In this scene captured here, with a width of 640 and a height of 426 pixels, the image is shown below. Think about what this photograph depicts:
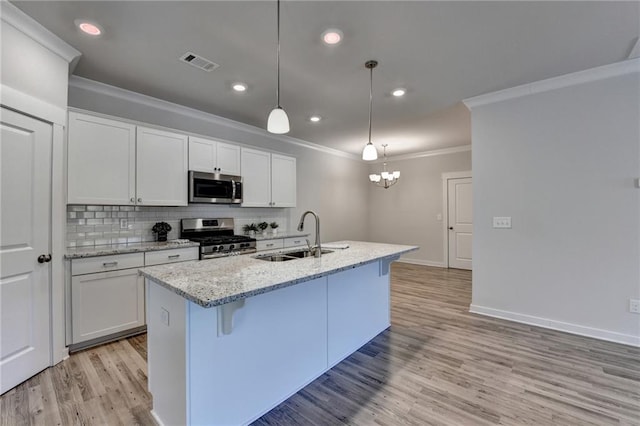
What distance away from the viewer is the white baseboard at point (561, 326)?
8.87ft

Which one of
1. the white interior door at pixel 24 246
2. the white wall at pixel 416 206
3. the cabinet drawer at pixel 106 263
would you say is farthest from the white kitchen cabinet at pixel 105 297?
the white wall at pixel 416 206

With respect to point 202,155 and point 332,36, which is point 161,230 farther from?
point 332,36

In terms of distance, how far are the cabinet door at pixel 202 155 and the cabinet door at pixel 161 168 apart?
0.26 ft

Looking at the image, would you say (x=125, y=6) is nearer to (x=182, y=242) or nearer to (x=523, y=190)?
(x=182, y=242)

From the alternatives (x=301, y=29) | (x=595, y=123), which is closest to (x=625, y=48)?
(x=595, y=123)

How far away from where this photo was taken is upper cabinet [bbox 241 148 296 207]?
4.21 m

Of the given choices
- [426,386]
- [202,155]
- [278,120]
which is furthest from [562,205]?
[202,155]

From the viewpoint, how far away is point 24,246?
7.02 ft

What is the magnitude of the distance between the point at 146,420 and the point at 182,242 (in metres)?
1.90

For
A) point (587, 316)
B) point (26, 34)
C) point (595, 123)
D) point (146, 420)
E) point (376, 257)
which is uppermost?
point (26, 34)

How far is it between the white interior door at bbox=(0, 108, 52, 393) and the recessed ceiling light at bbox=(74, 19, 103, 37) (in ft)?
2.57

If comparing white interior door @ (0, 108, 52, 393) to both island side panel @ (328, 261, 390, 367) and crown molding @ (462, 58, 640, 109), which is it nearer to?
island side panel @ (328, 261, 390, 367)

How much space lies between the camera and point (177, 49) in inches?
95.3

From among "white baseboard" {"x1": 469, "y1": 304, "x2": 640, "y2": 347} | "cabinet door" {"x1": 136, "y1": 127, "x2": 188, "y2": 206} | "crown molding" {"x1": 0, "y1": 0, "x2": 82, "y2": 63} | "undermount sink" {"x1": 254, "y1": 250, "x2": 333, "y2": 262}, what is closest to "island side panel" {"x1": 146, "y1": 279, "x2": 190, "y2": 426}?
"undermount sink" {"x1": 254, "y1": 250, "x2": 333, "y2": 262}
